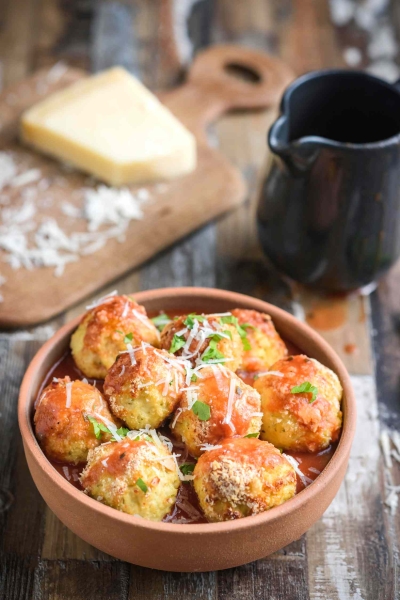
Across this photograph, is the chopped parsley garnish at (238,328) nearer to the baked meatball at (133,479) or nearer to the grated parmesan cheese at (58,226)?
the baked meatball at (133,479)

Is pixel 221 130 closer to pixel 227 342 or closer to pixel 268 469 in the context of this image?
pixel 227 342

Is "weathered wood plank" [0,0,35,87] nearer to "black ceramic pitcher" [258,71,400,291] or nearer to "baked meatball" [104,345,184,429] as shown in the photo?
"black ceramic pitcher" [258,71,400,291]

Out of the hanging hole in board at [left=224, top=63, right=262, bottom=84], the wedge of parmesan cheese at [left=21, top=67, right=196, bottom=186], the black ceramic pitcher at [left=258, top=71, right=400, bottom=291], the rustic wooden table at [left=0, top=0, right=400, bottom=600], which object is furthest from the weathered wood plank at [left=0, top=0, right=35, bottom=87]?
the black ceramic pitcher at [left=258, top=71, right=400, bottom=291]

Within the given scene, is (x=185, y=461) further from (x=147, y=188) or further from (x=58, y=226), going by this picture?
(x=147, y=188)

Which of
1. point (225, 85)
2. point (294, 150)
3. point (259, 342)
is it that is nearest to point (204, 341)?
point (259, 342)

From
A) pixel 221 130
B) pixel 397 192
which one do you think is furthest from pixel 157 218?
pixel 397 192

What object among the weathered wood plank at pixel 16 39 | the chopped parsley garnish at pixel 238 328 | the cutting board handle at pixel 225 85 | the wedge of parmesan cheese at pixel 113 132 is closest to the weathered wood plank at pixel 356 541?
the chopped parsley garnish at pixel 238 328
